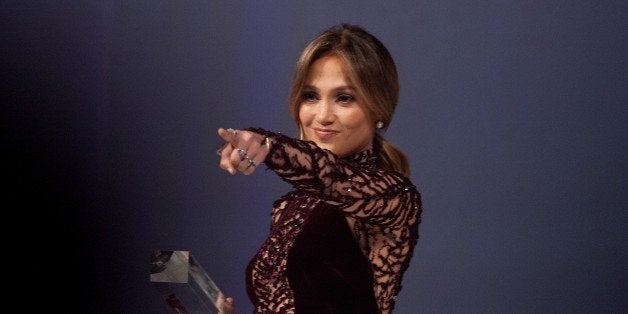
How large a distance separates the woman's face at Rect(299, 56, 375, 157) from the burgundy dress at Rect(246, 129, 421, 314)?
4 centimetres

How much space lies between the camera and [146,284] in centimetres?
223

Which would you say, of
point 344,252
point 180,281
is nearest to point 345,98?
point 344,252

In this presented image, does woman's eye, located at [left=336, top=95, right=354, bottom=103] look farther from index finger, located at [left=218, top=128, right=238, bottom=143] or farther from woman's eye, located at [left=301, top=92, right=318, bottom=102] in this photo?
index finger, located at [left=218, top=128, right=238, bottom=143]

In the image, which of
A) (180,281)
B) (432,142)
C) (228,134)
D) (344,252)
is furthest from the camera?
(432,142)

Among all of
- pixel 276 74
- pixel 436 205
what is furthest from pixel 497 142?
pixel 276 74

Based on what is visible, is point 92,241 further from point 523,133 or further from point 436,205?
point 523,133

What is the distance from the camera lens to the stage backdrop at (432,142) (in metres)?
2.07

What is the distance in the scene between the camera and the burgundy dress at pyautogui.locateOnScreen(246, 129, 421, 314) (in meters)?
1.18

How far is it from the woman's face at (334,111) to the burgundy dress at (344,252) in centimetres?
4

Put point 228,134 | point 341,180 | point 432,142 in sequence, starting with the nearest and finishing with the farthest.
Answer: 1. point 228,134
2. point 341,180
3. point 432,142

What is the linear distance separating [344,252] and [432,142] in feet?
3.25

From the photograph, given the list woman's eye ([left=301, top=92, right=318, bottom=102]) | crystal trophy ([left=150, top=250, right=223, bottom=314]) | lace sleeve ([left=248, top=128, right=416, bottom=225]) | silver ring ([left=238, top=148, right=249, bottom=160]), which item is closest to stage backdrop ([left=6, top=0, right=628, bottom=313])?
crystal trophy ([left=150, top=250, right=223, bottom=314])

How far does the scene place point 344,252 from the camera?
1.25 meters

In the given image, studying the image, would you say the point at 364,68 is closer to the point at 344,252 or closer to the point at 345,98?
the point at 345,98
